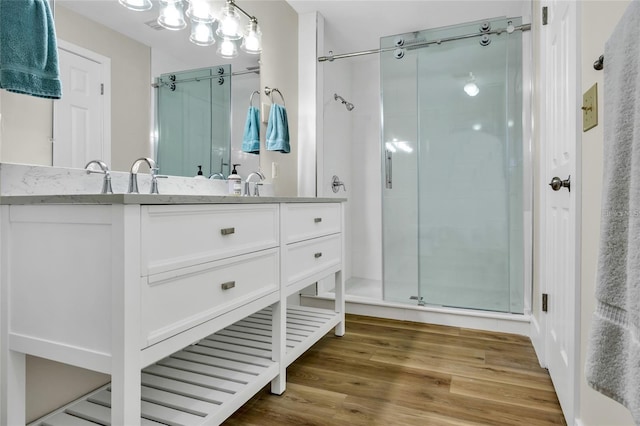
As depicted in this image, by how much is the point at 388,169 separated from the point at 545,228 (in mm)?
1241

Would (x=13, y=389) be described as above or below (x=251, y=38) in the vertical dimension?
below

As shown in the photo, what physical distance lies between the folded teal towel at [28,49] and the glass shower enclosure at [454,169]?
2.21m

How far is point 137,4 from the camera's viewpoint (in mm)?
1598

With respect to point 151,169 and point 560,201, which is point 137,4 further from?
point 560,201

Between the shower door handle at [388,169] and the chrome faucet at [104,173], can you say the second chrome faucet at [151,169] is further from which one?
the shower door handle at [388,169]

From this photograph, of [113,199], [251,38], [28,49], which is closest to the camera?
[113,199]

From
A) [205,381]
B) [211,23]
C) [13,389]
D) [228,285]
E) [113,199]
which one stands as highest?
[211,23]

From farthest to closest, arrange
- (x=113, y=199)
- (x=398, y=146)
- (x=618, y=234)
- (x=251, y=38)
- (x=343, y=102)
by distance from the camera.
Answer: (x=343, y=102) → (x=398, y=146) → (x=251, y=38) → (x=113, y=199) → (x=618, y=234)

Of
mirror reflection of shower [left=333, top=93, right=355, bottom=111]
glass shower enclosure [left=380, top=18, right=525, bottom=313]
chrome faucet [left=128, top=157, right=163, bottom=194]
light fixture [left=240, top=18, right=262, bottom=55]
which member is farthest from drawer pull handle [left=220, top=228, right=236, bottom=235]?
mirror reflection of shower [left=333, top=93, right=355, bottom=111]

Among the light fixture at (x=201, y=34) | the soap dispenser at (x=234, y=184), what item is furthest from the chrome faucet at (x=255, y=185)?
the light fixture at (x=201, y=34)

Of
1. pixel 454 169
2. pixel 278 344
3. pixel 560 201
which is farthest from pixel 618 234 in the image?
pixel 454 169

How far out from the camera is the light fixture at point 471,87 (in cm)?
264

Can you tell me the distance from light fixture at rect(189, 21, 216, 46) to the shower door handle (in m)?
1.49

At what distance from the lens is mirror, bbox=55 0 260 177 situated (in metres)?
1.40
